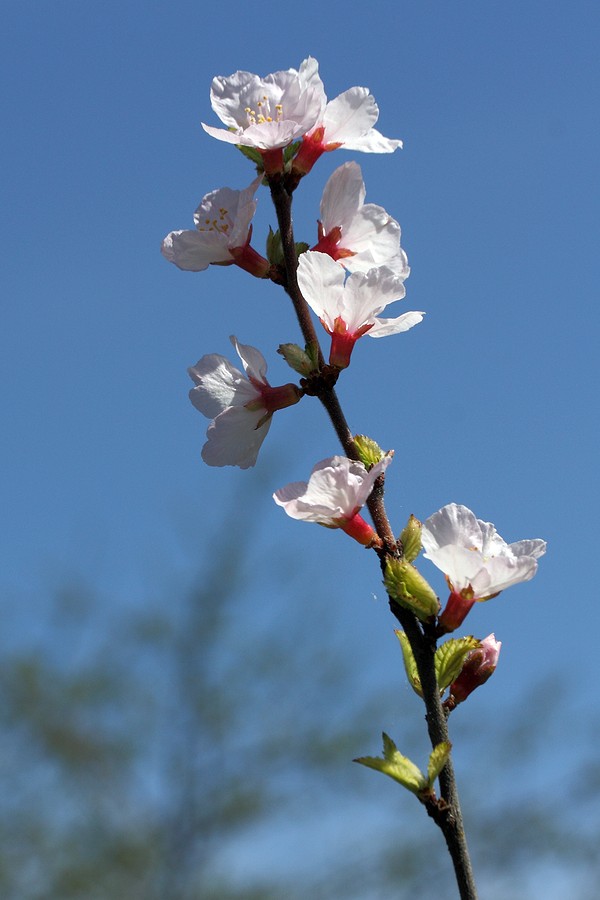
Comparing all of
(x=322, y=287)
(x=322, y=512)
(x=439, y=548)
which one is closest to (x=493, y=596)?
(x=439, y=548)

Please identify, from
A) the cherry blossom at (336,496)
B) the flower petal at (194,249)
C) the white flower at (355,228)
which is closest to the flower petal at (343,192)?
the white flower at (355,228)

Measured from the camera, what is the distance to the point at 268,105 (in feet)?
3.49

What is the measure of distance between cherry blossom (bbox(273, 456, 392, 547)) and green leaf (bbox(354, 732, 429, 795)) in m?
0.18

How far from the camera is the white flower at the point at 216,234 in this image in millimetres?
1000

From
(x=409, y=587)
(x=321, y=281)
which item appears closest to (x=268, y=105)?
(x=321, y=281)

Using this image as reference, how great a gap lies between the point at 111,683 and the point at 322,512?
234 inches

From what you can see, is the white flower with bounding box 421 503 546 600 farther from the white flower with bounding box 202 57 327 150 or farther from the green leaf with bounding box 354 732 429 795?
the white flower with bounding box 202 57 327 150

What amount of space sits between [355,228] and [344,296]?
0.17 m

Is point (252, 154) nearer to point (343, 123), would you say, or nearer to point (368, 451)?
point (343, 123)

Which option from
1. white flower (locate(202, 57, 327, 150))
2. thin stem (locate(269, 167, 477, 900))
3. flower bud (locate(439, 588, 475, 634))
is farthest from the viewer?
white flower (locate(202, 57, 327, 150))

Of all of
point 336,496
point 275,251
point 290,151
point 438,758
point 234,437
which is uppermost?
point 290,151

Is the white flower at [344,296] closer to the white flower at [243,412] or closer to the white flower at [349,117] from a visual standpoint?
the white flower at [243,412]

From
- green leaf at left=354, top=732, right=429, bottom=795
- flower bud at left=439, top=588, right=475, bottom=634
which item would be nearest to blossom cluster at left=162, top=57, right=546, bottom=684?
flower bud at left=439, top=588, right=475, bottom=634

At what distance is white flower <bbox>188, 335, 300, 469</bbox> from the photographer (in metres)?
1.01
